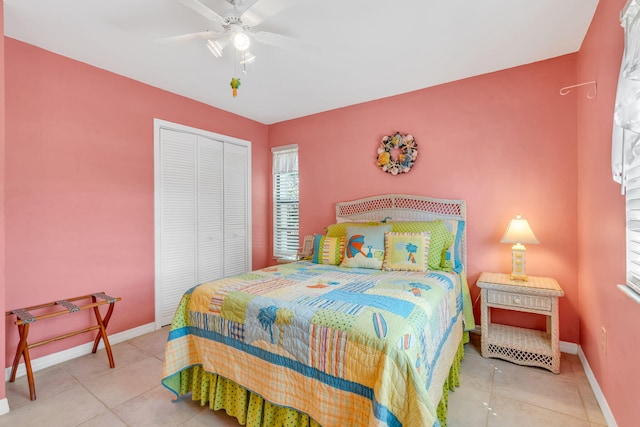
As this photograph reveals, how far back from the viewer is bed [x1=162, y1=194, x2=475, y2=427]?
1.24 meters

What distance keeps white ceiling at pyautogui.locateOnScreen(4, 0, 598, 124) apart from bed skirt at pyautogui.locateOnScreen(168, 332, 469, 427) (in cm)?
214

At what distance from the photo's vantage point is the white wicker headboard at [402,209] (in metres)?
2.95

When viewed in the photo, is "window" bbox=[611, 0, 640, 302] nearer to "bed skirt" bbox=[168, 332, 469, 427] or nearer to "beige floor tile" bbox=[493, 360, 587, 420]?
"beige floor tile" bbox=[493, 360, 587, 420]

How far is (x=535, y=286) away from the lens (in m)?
2.29

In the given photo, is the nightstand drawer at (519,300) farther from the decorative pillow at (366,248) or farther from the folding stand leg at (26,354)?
the folding stand leg at (26,354)

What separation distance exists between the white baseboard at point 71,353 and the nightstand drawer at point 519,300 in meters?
3.33

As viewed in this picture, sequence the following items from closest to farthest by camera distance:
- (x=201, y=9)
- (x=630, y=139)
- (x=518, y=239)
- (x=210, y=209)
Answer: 1. (x=630, y=139)
2. (x=201, y=9)
3. (x=518, y=239)
4. (x=210, y=209)

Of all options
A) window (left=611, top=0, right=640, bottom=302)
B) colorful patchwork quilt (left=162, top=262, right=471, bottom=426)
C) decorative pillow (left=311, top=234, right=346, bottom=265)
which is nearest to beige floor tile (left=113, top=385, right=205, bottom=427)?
colorful patchwork quilt (left=162, top=262, right=471, bottom=426)

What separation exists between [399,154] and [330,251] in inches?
54.2

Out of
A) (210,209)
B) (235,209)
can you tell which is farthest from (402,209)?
(210,209)

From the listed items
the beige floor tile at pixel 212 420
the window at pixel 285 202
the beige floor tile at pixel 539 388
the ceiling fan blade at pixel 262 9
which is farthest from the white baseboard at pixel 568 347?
the ceiling fan blade at pixel 262 9

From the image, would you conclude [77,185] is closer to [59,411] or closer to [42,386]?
[42,386]

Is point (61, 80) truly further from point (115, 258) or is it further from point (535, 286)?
point (535, 286)

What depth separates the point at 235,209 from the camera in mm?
4027
